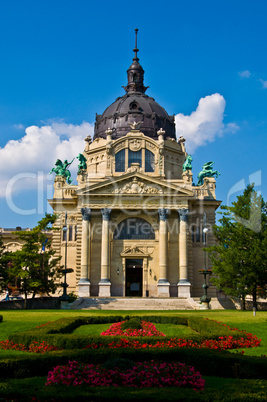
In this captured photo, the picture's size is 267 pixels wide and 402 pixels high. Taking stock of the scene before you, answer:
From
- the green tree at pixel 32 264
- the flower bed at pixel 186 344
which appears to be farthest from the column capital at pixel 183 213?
the flower bed at pixel 186 344

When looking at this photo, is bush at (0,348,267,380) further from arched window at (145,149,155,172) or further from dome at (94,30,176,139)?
dome at (94,30,176,139)

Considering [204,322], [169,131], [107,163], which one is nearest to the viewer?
[204,322]

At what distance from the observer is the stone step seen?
1849 inches

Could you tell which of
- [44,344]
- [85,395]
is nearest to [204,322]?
[44,344]

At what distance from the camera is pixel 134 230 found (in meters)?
57.3

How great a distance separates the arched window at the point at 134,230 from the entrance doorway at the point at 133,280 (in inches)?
118

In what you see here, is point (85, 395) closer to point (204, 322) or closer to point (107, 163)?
point (204, 322)

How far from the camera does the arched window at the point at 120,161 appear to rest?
62.9 metres

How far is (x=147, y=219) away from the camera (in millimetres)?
56938

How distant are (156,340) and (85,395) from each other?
9.33 m

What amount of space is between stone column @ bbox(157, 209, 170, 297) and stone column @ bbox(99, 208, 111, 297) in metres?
6.00

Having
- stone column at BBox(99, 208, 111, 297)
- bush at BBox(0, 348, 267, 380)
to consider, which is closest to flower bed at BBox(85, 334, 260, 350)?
bush at BBox(0, 348, 267, 380)

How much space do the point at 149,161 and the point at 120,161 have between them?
158 inches

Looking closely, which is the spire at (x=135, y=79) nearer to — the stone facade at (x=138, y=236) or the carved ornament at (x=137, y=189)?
the stone facade at (x=138, y=236)
